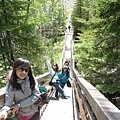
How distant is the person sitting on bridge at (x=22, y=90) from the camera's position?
3.11 metres

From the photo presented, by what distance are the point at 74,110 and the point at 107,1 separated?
173 inches

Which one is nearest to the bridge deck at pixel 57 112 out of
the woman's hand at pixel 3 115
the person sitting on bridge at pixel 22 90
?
the person sitting on bridge at pixel 22 90

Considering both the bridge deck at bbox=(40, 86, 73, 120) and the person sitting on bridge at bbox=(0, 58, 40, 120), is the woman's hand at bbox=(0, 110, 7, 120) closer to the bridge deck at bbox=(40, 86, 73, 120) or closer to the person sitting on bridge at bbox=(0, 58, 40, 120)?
the person sitting on bridge at bbox=(0, 58, 40, 120)

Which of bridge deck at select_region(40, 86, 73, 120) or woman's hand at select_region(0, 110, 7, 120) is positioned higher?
woman's hand at select_region(0, 110, 7, 120)

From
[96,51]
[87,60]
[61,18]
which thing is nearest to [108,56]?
[96,51]

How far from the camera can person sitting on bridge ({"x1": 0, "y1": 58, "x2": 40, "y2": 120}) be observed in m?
3.11

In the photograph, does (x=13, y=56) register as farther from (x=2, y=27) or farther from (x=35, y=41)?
(x=2, y=27)

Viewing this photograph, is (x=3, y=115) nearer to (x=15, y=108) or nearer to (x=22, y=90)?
(x=15, y=108)

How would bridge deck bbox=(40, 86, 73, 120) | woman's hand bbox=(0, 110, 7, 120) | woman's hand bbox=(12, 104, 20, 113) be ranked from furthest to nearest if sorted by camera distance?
bridge deck bbox=(40, 86, 73, 120) < woman's hand bbox=(12, 104, 20, 113) < woman's hand bbox=(0, 110, 7, 120)

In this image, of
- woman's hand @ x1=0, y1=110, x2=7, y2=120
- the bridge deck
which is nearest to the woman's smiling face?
woman's hand @ x1=0, y1=110, x2=7, y2=120

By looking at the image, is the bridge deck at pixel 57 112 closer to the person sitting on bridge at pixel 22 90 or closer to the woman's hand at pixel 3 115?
the person sitting on bridge at pixel 22 90

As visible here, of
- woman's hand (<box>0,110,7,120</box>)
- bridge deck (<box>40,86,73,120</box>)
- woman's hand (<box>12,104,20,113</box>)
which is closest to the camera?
woman's hand (<box>0,110,7,120</box>)

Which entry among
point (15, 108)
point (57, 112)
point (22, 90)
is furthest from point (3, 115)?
point (57, 112)

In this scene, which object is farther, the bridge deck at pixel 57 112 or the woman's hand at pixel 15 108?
the bridge deck at pixel 57 112
